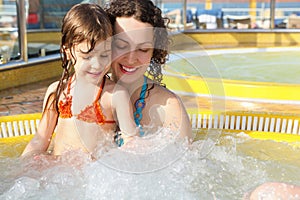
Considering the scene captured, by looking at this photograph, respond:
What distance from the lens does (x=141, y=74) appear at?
2.19 m

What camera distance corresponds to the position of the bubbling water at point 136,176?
206 centimetres

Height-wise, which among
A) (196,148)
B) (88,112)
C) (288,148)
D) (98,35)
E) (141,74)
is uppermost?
(98,35)

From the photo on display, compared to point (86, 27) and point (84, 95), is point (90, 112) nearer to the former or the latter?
point (84, 95)

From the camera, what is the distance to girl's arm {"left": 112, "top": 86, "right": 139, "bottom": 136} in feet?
6.93

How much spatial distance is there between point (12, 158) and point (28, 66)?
3.80 meters

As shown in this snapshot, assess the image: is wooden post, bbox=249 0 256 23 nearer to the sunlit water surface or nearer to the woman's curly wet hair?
the sunlit water surface

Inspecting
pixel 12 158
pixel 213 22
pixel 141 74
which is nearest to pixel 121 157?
pixel 141 74

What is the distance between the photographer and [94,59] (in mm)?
2010

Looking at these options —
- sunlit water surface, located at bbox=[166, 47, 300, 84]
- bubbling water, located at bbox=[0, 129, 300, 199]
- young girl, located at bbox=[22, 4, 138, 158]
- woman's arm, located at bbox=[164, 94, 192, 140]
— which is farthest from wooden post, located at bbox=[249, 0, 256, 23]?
A: young girl, located at bbox=[22, 4, 138, 158]

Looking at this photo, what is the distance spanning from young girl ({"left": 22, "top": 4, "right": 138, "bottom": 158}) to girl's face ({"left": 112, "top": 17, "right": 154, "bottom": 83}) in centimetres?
5

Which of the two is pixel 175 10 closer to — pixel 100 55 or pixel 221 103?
pixel 221 103

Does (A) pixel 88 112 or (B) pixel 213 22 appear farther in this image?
(B) pixel 213 22

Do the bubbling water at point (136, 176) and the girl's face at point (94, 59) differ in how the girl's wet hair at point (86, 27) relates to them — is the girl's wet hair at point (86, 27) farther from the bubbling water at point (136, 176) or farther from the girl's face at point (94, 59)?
the bubbling water at point (136, 176)

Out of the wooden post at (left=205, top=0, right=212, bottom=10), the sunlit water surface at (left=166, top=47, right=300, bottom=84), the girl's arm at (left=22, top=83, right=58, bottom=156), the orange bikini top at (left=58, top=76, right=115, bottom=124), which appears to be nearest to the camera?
the orange bikini top at (left=58, top=76, right=115, bottom=124)
